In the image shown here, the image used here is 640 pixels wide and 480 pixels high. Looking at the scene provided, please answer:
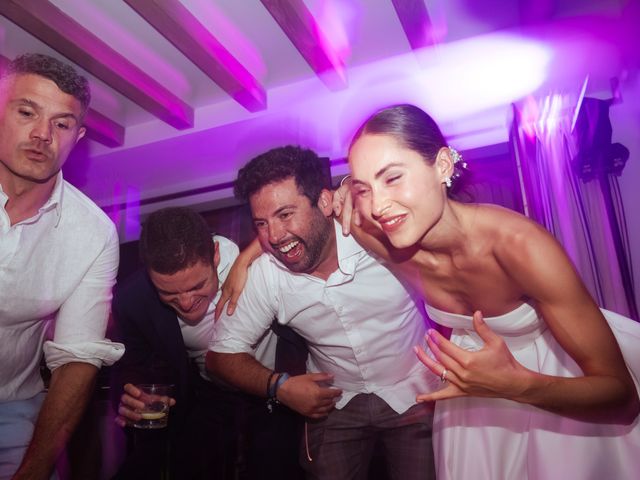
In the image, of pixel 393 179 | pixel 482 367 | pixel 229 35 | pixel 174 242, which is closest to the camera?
pixel 482 367

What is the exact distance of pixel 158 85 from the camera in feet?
12.7

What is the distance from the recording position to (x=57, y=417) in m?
1.89

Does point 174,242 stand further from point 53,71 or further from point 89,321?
point 53,71

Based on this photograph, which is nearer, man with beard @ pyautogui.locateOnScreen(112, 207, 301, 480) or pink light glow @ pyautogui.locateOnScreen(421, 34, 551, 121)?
man with beard @ pyautogui.locateOnScreen(112, 207, 301, 480)

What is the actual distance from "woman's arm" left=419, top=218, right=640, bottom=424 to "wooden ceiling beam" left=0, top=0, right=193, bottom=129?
3.22m

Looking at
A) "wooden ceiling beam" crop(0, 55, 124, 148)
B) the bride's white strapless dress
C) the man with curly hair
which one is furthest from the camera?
"wooden ceiling beam" crop(0, 55, 124, 148)

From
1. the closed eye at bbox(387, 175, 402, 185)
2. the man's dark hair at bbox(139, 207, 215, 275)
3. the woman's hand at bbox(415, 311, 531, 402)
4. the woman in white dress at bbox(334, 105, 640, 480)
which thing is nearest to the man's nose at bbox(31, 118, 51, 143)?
the man's dark hair at bbox(139, 207, 215, 275)

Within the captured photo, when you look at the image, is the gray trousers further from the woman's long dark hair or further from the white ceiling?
the white ceiling

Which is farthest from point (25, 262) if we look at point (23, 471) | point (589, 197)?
point (589, 197)

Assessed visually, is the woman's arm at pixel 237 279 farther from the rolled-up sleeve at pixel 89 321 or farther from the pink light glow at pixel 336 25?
the pink light glow at pixel 336 25

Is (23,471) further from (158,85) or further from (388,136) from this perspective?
(158,85)

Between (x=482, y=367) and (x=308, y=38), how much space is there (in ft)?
8.69

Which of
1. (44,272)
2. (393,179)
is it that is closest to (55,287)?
(44,272)

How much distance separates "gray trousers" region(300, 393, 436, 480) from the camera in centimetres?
223
